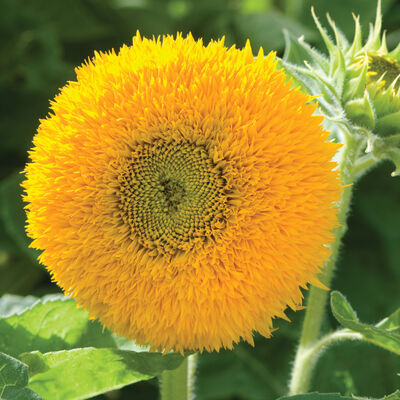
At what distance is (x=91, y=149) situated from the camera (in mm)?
1285

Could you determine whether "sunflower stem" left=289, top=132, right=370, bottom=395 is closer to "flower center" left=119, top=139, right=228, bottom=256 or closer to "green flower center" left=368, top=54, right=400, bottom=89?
"green flower center" left=368, top=54, right=400, bottom=89

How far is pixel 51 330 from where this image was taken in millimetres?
1612

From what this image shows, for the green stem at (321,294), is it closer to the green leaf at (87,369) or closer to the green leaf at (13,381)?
the green leaf at (87,369)

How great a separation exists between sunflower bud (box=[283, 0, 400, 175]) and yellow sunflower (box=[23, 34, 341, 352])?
177 millimetres

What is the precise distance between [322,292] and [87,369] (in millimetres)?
662

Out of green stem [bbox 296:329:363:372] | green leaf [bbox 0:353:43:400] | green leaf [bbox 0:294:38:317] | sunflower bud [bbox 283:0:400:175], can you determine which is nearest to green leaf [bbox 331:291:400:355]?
green stem [bbox 296:329:363:372]

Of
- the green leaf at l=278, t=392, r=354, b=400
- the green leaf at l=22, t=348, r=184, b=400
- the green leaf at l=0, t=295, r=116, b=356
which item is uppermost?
the green leaf at l=0, t=295, r=116, b=356

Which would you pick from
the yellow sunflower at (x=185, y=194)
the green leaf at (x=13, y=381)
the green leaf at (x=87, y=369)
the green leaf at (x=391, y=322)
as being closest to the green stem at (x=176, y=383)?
the green leaf at (x=87, y=369)

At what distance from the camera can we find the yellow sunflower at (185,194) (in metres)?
1.24

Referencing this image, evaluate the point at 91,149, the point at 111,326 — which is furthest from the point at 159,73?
the point at 111,326

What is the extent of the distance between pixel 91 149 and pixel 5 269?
5.93 ft

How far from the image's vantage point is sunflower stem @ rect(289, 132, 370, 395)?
1556 mm

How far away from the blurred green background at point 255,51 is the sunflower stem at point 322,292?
0.43 meters

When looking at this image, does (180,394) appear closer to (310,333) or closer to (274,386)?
(310,333)
